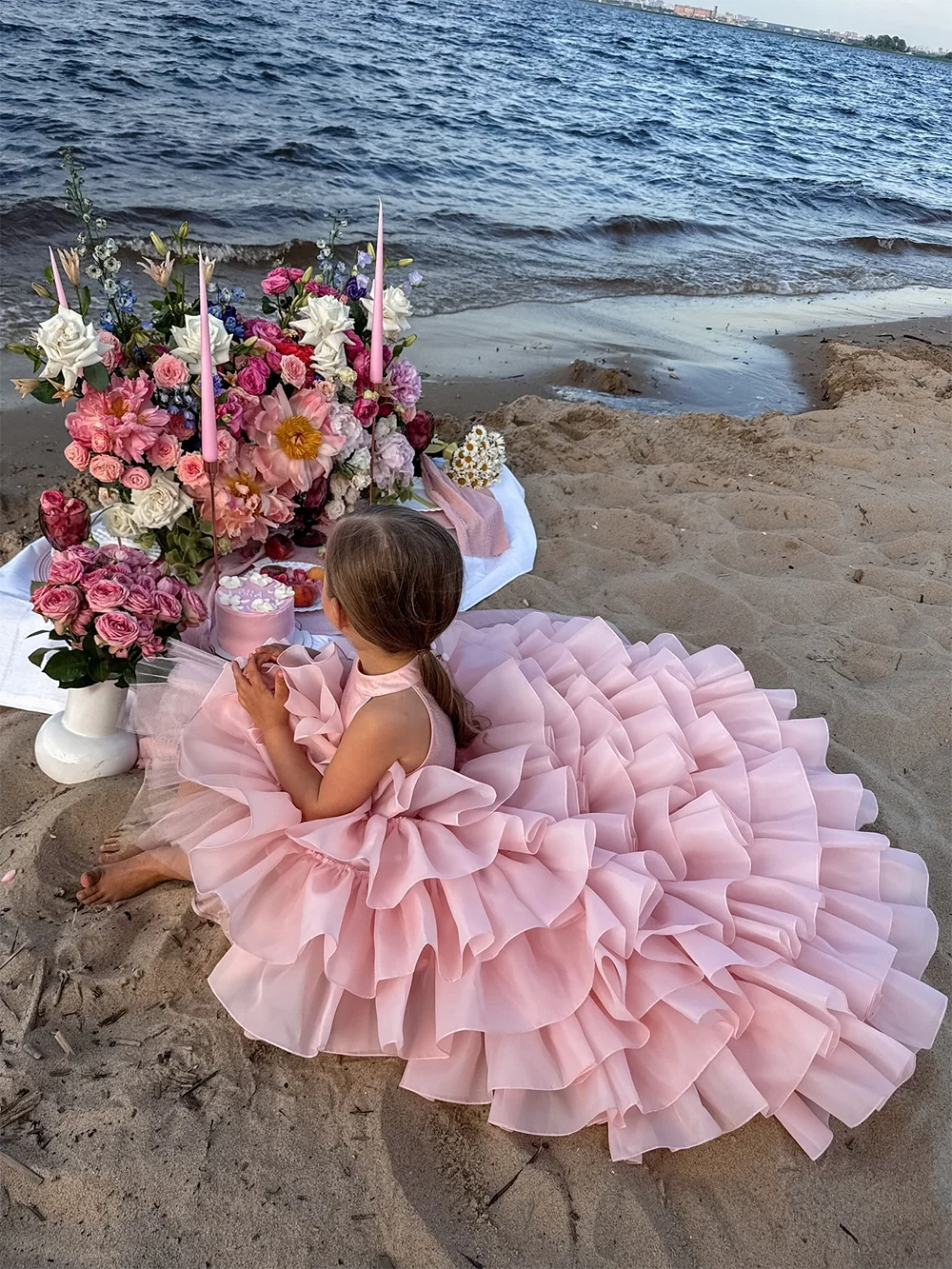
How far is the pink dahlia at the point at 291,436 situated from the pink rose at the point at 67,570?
768 mm

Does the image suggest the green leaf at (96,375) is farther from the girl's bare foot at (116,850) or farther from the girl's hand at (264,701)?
the girl's bare foot at (116,850)

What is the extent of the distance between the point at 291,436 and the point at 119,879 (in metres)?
1.45

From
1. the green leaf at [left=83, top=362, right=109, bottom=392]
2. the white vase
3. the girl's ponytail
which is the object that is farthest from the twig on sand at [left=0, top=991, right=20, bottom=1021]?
the green leaf at [left=83, top=362, right=109, bottom=392]

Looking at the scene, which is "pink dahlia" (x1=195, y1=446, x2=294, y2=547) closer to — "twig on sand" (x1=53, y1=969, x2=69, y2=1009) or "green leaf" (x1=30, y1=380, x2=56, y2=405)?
"green leaf" (x1=30, y1=380, x2=56, y2=405)

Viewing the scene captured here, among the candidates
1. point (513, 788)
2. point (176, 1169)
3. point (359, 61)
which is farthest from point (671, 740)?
point (359, 61)

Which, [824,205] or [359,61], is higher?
[359,61]

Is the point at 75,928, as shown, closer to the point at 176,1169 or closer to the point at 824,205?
the point at 176,1169

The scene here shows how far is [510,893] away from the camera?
2.03 metres

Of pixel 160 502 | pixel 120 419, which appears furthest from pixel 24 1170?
pixel 120 419

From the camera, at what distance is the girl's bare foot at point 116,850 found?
2.47 metres

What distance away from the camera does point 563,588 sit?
4168mm

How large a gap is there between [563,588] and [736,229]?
33.9 ft

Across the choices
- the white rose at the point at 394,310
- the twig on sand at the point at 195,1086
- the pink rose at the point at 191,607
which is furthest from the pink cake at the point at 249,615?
the twig on sand at the point at 195,1086

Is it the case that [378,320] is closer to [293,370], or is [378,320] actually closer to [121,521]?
[293,370]
